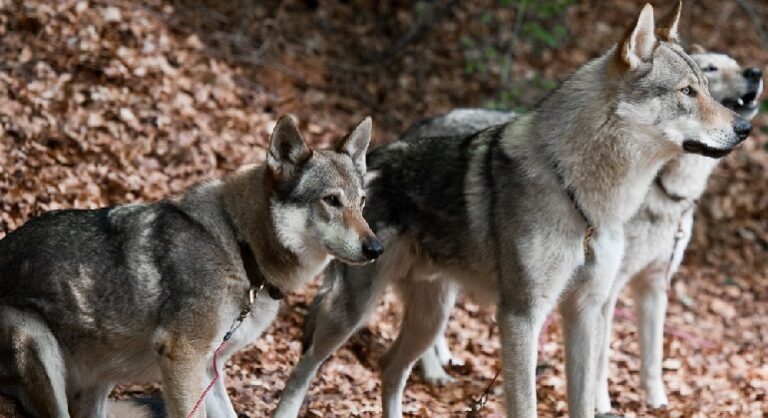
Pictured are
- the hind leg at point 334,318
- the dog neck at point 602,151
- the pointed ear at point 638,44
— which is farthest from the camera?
the hind leg at point 334,318

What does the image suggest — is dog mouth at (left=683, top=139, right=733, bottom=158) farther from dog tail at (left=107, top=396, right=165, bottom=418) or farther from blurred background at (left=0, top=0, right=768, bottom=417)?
dog tail at (left=107, top=396, right=165, bottom=418)

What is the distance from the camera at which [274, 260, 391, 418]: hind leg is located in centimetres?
666

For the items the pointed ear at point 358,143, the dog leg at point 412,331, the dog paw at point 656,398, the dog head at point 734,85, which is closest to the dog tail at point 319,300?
the dog leg at point 412,331

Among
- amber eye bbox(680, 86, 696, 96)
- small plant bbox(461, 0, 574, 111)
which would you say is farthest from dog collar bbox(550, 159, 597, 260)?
small plant bbox(461, 0, 574, 111)

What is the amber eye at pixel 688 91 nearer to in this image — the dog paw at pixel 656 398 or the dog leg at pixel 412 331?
the dog leg at pixel 412 331

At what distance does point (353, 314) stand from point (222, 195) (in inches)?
54.2

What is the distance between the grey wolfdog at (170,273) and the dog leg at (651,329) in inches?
145

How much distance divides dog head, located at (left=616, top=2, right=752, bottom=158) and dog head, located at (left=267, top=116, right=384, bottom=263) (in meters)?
1.81

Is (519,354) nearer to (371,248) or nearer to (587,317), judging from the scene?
(587,317)

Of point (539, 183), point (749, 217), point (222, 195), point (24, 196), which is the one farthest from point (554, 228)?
point (749, 217)

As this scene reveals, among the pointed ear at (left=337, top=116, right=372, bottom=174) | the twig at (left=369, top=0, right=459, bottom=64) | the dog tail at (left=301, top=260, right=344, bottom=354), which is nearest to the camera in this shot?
the pointed ear at (left=337, top=116, right=372, bottom=174)

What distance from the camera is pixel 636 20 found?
606cm

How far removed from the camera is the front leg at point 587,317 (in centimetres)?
635

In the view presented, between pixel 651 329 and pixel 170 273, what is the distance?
461 centimetres
